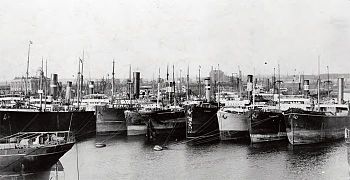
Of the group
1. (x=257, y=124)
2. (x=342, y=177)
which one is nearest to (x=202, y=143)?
(x=257, y=124)

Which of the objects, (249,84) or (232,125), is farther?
(249,84)

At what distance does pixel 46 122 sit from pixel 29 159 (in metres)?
17.3

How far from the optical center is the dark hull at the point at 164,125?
35.0 m

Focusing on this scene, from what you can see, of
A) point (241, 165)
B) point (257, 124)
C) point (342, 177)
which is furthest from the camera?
point (257, 124)

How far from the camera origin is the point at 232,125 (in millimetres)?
33406

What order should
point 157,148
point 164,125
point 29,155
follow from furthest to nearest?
1. point 164,125
2. point 157,148
3. point 29,155

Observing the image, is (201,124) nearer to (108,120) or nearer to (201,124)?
(201,124)

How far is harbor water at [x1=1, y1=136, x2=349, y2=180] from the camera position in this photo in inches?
798

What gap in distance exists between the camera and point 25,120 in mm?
32188

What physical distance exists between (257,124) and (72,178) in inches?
638

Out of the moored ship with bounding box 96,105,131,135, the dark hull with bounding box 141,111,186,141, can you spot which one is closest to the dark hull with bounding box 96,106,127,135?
the moored ship with bounding box 96,105,131,135

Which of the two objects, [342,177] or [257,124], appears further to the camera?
[257,124]

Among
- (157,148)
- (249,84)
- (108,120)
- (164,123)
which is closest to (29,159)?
(157,148)

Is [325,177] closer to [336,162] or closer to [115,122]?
[336,162]
